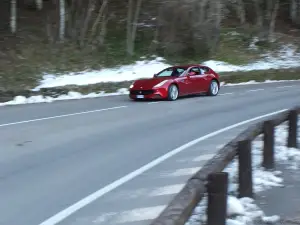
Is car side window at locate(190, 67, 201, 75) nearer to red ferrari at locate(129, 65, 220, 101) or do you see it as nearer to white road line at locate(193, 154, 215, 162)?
red ferrari at locate(129, 65, 220, 101)

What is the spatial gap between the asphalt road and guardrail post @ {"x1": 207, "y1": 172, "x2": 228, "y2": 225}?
1.03 meters

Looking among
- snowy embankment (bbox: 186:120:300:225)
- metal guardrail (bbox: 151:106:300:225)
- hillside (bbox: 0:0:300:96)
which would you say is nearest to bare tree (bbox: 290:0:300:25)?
hillside (bbox: 0:0:300:96)

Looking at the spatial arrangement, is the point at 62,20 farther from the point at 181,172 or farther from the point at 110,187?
the point at 110,187

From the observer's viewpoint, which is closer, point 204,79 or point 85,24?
point 204,79

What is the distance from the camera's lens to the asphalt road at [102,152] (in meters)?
6.19

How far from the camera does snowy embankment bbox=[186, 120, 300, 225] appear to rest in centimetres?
551

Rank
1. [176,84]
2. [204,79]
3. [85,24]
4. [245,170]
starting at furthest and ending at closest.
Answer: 1. [85,24]
2. [204,79]
3. [176,84]
4. [245,170]

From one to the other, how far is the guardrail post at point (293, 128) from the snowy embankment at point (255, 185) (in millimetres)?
151

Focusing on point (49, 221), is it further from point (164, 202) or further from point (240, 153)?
point (240, 153)

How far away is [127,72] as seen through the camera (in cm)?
2747

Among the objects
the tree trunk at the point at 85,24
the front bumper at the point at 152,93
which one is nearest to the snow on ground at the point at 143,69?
the tree trunk at the point at 85,24

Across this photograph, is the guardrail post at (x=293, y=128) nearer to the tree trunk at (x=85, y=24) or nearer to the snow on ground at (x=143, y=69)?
the snow on ground at (x=143, y=69)

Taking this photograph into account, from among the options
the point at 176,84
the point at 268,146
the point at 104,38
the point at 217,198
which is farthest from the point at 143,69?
the point at 217,198

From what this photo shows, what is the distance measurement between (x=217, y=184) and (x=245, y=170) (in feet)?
5.57
